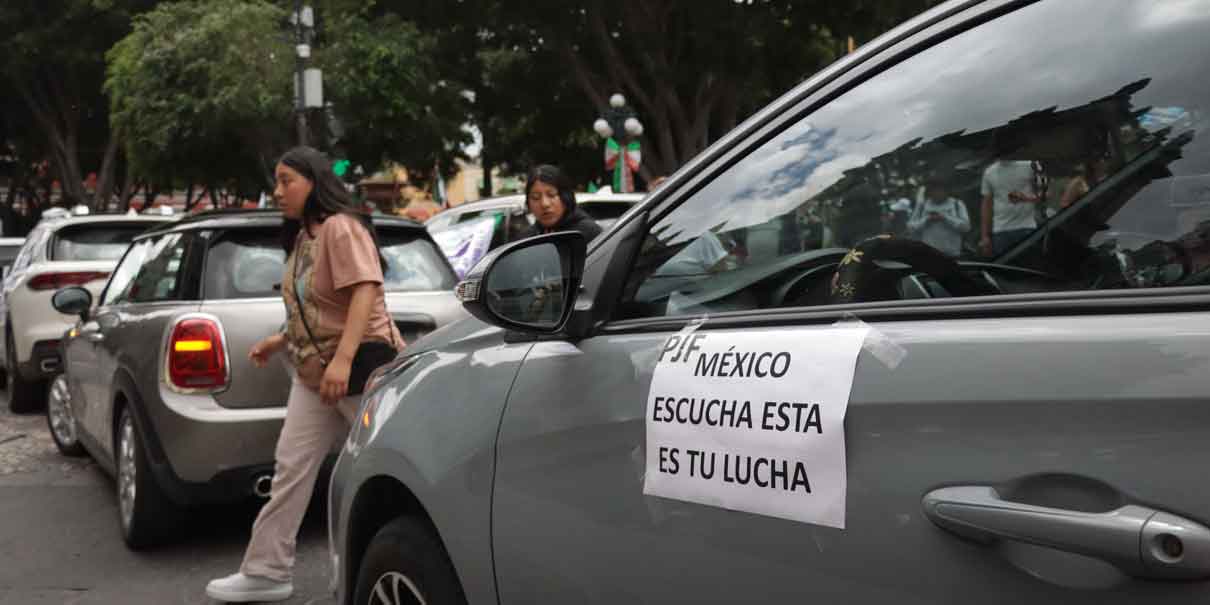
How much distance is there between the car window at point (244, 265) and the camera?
5.11m

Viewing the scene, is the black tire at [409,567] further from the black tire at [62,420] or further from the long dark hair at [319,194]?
the black tire at [62,420]

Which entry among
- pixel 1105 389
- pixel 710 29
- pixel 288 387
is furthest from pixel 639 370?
pixel 710 29

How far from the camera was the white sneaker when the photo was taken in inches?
168

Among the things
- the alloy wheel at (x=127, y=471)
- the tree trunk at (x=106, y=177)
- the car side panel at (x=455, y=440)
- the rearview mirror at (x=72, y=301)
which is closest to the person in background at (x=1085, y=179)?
the car side panel at (x=455, y=440)

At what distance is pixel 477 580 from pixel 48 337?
7894 mm

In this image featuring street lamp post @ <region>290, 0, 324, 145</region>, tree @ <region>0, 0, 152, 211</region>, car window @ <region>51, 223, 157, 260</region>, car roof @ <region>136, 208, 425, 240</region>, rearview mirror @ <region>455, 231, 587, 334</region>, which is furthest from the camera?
tree @ <region>0, 0, 152, 211</region>

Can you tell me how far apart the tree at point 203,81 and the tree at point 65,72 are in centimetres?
283

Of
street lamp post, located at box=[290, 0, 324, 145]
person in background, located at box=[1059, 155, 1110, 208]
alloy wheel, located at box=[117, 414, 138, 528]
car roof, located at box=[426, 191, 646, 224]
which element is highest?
street lamp post, located at box=[290, 0, 324, 145]

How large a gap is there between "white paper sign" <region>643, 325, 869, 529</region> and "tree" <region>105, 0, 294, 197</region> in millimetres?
23871

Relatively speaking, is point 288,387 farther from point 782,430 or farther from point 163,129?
point 163,129

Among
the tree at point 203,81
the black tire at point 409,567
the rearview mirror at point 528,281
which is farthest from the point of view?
the tree at point 203,81

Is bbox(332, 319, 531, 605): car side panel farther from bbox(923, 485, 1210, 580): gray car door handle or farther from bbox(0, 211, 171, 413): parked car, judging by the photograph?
bbox(0, 211, 171, 413): parked car

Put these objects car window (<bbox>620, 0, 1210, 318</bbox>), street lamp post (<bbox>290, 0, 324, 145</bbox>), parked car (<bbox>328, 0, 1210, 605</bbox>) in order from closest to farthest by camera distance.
Result: parked car (<bbox>328, 0, 1210, 605</bbox>) < car window (<bbox>620, 0, 1210, 318</bbox>) < street lamp post (<bbox>290, 0, 324, 145</bbox>)

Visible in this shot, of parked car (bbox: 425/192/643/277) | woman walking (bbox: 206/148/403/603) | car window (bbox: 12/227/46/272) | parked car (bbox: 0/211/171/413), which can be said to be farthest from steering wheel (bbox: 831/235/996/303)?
car window (bbox: 12/227/46/272)
